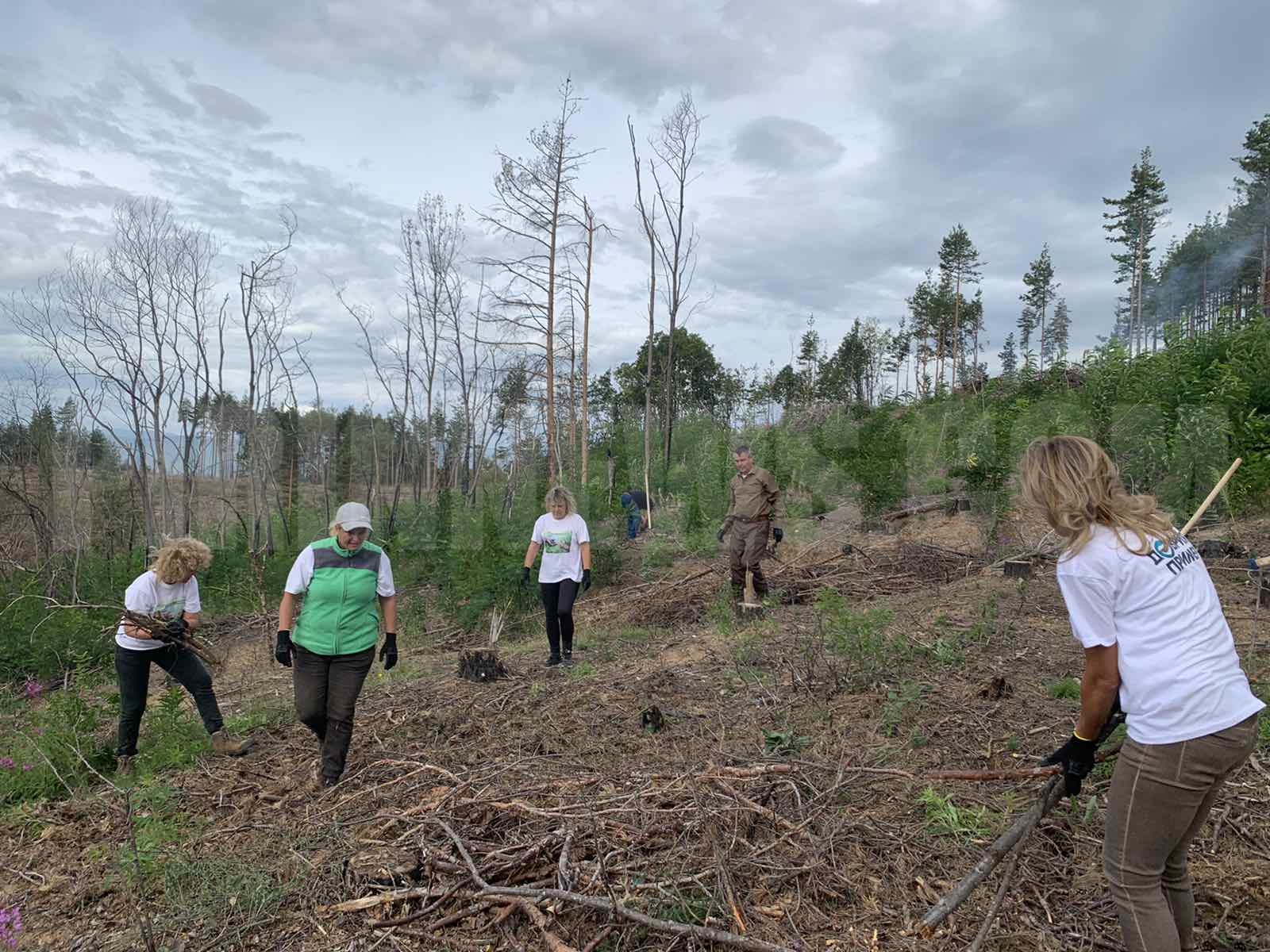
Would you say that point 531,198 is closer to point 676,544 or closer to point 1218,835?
point 676,544

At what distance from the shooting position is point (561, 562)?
6902 millimetres

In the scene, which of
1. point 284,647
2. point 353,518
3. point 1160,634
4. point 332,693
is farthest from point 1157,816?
point 284,647

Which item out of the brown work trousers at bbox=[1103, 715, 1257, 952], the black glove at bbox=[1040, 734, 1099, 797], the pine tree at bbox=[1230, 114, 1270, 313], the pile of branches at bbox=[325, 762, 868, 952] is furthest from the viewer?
the pine tree at bbox=[1230, 114, 1270, 313]

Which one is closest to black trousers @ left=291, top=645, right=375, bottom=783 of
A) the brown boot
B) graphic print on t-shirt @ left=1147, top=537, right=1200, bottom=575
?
the brown boot

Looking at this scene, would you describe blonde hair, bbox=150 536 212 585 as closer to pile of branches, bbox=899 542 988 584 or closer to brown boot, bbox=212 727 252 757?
brown boot, bbox=212 727 252 757

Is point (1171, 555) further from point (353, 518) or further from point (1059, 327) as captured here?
point (1059, 327)

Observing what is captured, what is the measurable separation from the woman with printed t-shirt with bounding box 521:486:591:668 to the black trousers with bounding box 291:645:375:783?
99.6 inches

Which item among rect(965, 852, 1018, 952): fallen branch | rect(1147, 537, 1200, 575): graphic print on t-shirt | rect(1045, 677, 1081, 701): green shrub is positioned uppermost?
rect(1147, 537, 1200, 575): graphic print on t-shirt

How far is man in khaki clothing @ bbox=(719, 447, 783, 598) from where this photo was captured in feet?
27.3

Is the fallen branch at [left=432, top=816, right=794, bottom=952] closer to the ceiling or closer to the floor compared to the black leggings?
closer to the floor

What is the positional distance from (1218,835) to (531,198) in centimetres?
1315

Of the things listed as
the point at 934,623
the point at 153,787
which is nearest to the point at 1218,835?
the point at 934,623

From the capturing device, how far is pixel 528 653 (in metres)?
8.03

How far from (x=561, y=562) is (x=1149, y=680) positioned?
17.1 feet
